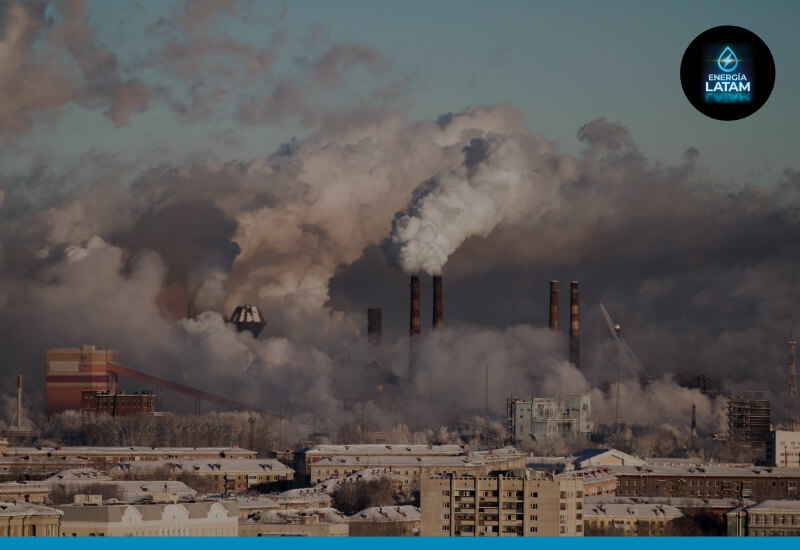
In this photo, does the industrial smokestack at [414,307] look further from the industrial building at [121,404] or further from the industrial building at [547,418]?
the industrial building at [121,404]

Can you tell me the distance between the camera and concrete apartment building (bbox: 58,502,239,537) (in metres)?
14.9

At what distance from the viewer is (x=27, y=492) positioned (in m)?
20.3

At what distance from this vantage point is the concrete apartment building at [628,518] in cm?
1780

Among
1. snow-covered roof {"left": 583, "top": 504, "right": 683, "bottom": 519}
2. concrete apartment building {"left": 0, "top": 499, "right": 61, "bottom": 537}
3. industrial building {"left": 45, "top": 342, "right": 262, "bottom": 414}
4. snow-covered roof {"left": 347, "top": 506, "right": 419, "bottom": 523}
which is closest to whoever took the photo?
concrete apartment building {"left": 0, "top": 499, "right": 61, "bottom": 537}

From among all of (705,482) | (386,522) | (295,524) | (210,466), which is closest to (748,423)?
(705,482)

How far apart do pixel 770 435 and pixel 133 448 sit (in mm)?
11550

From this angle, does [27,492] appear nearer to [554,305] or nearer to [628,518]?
[628,518]

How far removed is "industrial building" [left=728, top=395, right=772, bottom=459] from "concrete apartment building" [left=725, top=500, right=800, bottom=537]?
12465mm

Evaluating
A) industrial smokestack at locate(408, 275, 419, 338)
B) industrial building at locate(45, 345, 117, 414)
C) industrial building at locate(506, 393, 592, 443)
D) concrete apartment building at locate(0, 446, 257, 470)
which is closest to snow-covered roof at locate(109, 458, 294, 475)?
concrete apartment building at locate(0, 446, 257, 470)

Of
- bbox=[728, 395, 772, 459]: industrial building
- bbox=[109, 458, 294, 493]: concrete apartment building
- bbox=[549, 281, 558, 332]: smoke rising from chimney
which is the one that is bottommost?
bbox=[109, 458, 294, 493]: concrete apartment building

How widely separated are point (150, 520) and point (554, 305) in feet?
52.0

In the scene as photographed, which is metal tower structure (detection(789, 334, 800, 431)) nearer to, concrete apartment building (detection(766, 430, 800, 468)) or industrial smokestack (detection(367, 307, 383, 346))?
concrete apartment building (detection(766, 430, 800, 468))

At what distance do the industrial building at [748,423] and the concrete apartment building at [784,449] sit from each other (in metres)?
1.47

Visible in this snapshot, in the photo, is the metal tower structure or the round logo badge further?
the metal tower structure
